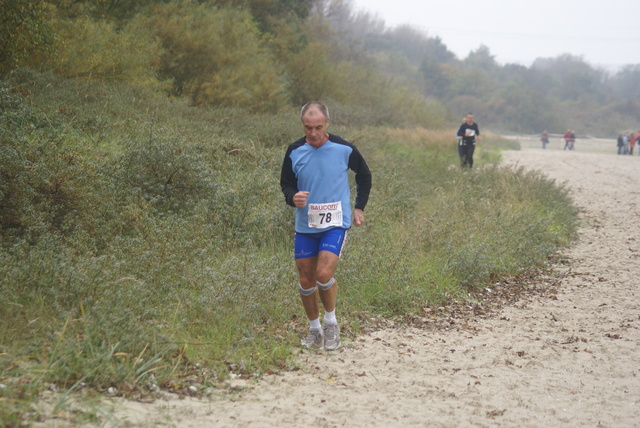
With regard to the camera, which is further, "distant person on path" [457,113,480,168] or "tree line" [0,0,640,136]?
"distant person on path" [457,113,480,168]

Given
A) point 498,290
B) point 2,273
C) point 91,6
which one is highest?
point 91,6

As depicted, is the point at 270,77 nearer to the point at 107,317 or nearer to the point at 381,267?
the point at 381,267

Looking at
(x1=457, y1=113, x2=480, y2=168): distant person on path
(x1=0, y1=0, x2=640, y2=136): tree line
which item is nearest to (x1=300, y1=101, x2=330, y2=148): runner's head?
(x1=0, y1=0, x2=640, y2=136): tree line

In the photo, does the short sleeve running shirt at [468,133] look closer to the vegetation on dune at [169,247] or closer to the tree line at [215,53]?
the vegetation on dune at [169,247]

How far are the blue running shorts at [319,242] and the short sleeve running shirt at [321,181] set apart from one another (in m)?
0.06

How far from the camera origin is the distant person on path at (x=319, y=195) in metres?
5.70

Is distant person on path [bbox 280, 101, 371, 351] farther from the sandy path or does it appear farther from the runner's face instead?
the sandy path

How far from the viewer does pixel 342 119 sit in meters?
26.1

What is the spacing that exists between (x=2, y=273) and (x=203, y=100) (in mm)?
13618

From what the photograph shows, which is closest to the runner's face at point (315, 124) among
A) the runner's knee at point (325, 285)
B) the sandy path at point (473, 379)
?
the runner's knee at point (325, 285)

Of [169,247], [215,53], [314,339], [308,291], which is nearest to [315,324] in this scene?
[314,339]

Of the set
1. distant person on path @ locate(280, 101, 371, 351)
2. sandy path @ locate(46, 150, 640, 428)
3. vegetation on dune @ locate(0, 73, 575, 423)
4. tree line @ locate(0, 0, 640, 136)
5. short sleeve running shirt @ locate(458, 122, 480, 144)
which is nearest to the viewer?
sandy path @ locate(46, 150, 640, 428)

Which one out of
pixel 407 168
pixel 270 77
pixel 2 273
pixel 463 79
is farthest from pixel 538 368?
pixel 463 79

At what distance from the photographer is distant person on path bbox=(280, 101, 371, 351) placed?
5695 mm
